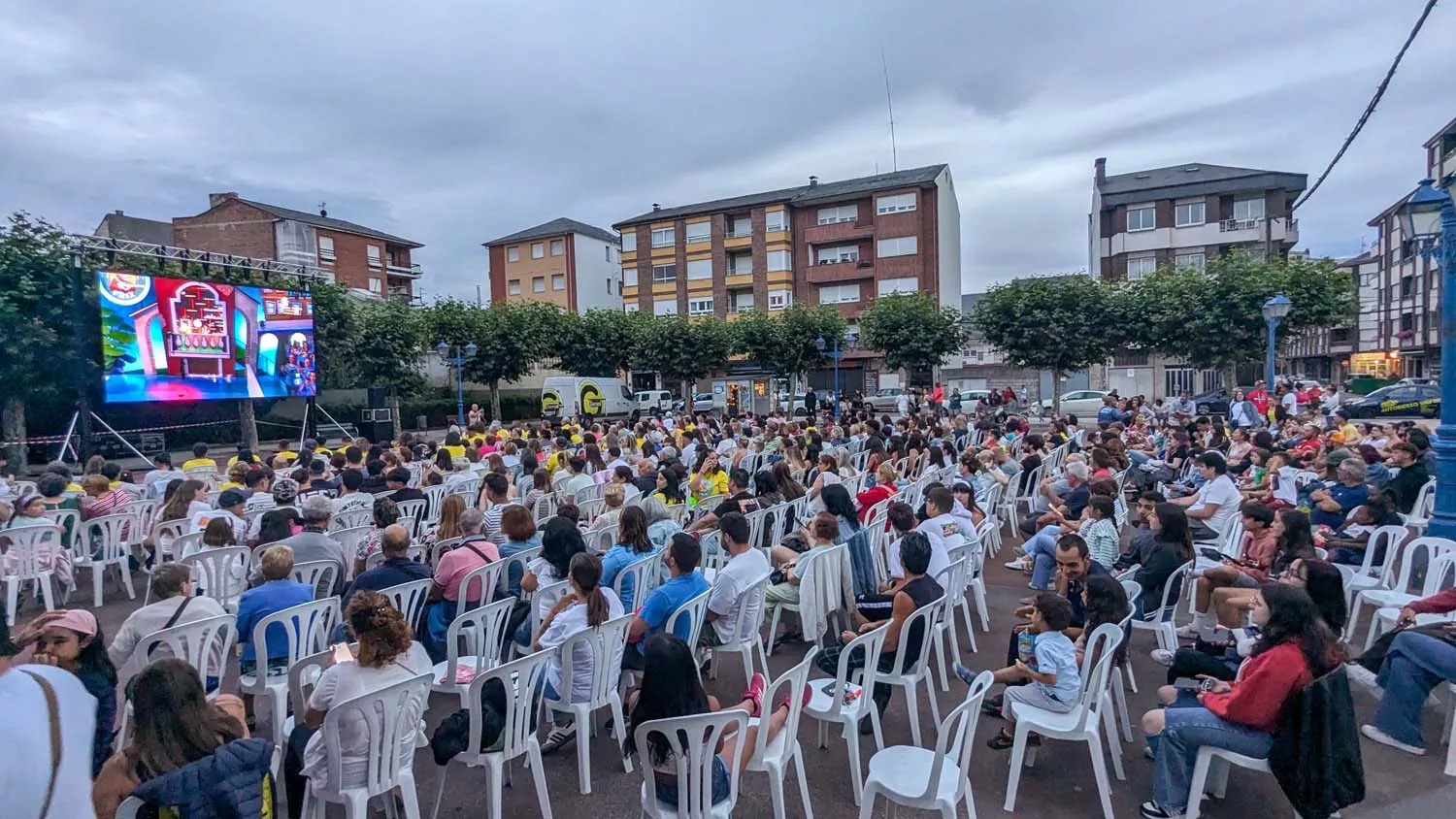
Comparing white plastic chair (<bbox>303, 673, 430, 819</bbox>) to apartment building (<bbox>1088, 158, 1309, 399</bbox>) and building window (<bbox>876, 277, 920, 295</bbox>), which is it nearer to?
apartment building (<bbox>1088, 158, 1309, 399</bbox>)

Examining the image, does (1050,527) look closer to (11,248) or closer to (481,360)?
(11,248)

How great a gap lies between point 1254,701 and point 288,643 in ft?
15.9

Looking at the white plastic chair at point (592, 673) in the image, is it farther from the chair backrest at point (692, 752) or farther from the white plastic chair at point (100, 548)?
the white plastic chair at point (100, 548)

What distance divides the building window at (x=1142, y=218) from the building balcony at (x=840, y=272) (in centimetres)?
1414

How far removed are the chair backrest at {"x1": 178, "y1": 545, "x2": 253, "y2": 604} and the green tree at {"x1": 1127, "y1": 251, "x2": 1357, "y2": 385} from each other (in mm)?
29193

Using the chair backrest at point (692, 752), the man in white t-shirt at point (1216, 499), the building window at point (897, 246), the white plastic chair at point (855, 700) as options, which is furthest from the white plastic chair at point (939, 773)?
the building window at point (897, 246)

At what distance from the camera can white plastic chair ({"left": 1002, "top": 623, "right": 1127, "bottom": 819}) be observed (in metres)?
3.46

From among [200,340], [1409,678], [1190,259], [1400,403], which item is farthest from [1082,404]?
[200,340]

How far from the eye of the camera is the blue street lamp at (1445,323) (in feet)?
21.4

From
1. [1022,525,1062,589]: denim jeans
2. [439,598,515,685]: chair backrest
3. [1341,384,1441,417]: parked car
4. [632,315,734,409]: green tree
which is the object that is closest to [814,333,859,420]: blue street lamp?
[632,315,734,409]: green tree

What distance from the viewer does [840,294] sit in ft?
144

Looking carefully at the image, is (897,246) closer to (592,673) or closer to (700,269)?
(700,269)

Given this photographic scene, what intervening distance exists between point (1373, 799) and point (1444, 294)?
545 cm

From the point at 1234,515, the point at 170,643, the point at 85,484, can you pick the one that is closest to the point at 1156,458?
the point at 1234,515
